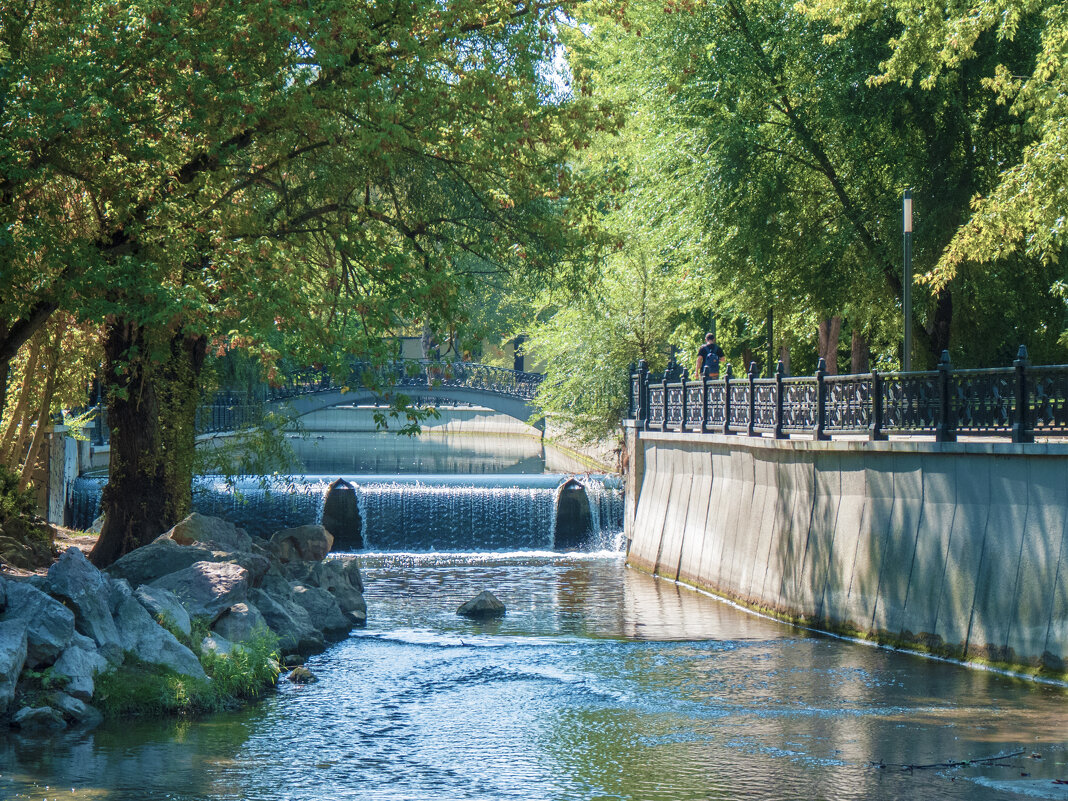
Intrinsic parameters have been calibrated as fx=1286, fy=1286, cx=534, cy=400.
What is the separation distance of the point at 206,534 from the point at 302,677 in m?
4.47

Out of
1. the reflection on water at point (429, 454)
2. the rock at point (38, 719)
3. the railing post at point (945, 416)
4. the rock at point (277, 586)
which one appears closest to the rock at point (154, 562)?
the rock at point (277, 586)

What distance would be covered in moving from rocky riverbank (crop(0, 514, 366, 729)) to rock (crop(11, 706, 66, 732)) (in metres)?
0.01

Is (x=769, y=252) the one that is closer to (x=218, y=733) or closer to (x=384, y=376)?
(x=384, y=376)

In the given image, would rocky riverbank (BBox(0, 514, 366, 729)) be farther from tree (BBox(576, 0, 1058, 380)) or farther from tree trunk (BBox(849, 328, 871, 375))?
tree trunk (BBox(849, 328, 871, 375))

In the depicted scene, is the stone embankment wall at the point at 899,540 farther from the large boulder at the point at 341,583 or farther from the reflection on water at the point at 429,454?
the reflection on water at the point at 429,454

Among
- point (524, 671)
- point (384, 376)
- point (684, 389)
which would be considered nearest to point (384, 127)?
point (384, 376)

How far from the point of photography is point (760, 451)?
21141mm

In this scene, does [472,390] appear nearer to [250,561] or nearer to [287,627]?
[250,561]

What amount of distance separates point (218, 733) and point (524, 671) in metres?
4.41

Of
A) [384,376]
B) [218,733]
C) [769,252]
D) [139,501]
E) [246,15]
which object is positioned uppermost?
[246,15]

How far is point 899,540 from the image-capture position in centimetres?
1686

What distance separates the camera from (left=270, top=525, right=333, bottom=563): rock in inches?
908

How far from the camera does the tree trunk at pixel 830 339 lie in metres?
30.3

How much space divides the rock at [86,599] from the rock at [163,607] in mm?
706
